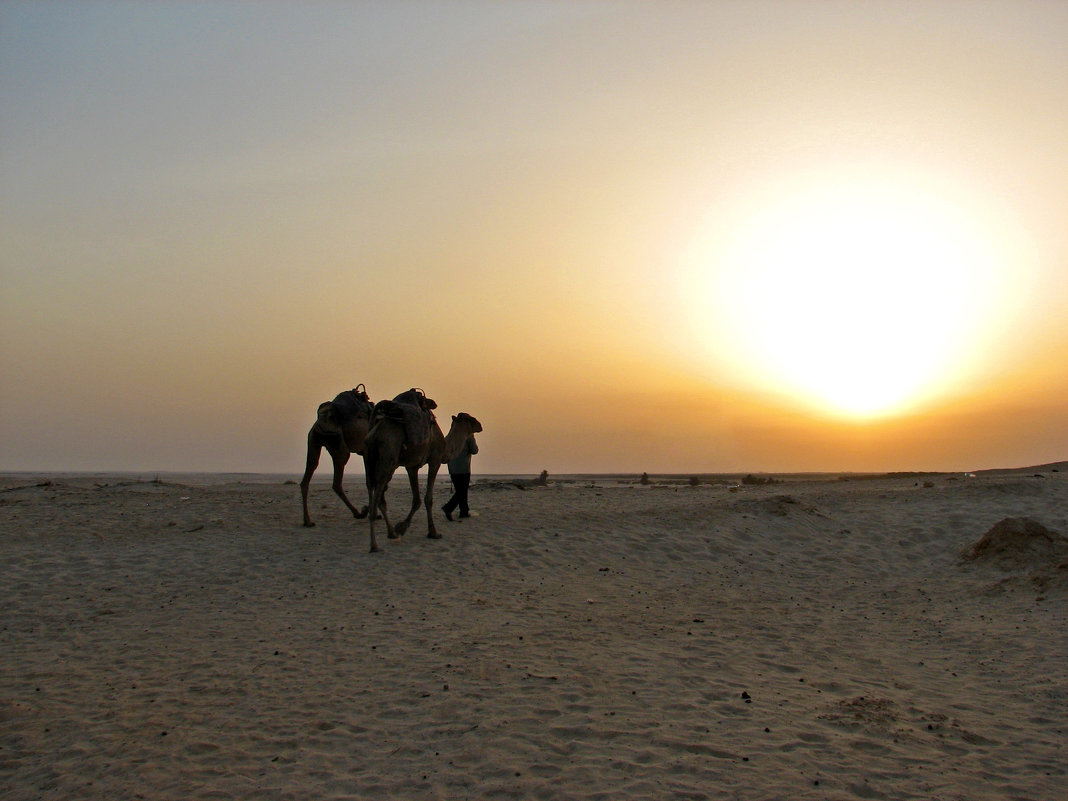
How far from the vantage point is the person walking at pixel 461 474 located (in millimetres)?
18633

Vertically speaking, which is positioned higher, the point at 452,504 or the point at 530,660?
the point at 452,504

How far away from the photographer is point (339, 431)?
1783 centimetres

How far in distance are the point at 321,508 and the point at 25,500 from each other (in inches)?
314

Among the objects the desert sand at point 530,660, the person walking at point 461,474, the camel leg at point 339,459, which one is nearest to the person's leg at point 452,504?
the person walking at point 461,474

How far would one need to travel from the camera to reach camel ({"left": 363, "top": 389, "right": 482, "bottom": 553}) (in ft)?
52.4

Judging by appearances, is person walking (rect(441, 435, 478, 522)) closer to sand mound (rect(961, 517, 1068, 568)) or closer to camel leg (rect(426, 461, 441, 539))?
camel leg (rect(426, 461, 441, 539))

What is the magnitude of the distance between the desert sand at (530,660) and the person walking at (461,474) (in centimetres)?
91

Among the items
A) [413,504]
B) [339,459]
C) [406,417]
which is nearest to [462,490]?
[413,504]

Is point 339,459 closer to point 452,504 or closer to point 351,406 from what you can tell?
point 351,406

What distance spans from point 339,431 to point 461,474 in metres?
3.00

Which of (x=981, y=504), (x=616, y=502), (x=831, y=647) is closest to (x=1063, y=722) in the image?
(x=831, y=647)

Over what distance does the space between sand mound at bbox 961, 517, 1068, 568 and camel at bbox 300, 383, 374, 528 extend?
1294 cm

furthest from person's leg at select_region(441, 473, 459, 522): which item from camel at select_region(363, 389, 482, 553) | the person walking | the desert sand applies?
camel at select_region(363, 389, 482, 553)

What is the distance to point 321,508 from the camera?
820 inches
